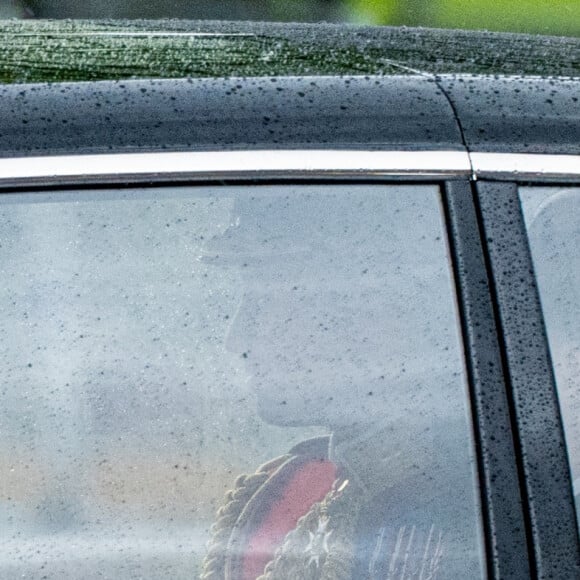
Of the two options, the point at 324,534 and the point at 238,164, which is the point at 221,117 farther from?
the point at 324,534

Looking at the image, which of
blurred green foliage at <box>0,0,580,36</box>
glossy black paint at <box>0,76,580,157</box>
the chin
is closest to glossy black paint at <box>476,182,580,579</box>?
glossy black paint at <box>0,76,580,157</box>

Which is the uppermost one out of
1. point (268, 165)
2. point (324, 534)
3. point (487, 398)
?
point (268, 165)

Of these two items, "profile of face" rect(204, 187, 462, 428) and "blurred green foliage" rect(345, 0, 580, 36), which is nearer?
"profile of face" rect(204, 187, 462, 428)

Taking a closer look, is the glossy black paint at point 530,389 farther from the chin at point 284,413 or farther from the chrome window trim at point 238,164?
the chin at point 284,413

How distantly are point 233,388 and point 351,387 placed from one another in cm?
15

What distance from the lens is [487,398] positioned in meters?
1.44

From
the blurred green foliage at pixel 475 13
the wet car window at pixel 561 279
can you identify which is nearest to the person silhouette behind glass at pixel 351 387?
the wet car window at pixel 561 279

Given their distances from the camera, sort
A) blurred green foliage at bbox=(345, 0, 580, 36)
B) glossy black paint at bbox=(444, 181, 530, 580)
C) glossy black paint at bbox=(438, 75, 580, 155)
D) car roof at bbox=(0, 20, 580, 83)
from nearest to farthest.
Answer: glossy black paint at bbox=(444, 181, 530, 580)
glossy black paint at bbox=(438, 75, 580, 155)
car roof at bbox=(0, 20, 580, 83)
blurred green foliage at bbox=(345, 0, 580, 36)

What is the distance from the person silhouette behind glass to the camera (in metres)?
1.43

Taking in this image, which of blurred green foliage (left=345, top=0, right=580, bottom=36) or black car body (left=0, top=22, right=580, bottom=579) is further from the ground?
blurred green foliage (left=345, top=0, right=580, bottom=36)

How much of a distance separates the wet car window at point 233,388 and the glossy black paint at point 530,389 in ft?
0.21

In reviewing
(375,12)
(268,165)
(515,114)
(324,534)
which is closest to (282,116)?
(268,165)

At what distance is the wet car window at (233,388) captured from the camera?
141 centimetres

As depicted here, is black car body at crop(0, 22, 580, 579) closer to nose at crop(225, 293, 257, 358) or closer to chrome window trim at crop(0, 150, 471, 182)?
chrome window trim at crop(0, 150, 471, 182)
